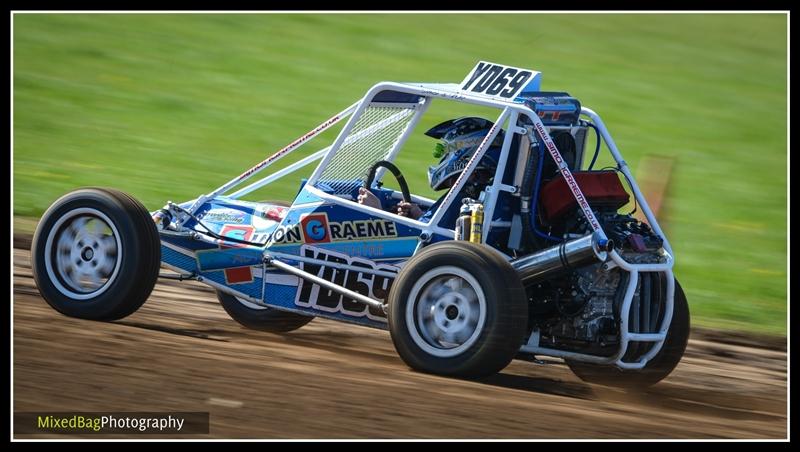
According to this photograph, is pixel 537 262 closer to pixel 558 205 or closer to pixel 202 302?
pixel 558 205

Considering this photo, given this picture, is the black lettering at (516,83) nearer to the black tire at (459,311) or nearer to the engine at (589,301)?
the engine at (589,301)

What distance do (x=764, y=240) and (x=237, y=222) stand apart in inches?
281

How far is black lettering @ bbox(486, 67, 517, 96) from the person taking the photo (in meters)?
8.06

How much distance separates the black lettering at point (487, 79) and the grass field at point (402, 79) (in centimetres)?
376

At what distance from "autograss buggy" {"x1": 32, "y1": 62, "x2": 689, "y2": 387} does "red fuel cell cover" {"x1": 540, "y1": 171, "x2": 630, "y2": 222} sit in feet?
0.04

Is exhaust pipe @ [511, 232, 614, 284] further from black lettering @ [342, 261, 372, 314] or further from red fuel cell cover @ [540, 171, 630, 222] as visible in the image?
black lettering @ [342, 261, 372, 314]

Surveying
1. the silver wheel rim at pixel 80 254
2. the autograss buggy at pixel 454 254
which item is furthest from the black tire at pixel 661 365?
the silver wheel rim at pixel 80 254

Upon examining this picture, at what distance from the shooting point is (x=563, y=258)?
24.4ft

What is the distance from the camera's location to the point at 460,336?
7.41 metres

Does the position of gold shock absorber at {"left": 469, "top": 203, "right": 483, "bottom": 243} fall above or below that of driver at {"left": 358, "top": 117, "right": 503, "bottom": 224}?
below

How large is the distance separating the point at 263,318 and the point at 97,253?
1478 millimetres

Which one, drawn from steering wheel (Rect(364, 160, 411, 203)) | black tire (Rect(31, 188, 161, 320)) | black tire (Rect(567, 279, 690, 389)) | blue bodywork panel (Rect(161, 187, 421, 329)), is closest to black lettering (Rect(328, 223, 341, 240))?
blue bodywork panel (Rect(161, 187, 421, 329))

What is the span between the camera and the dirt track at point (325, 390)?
21.5 feet

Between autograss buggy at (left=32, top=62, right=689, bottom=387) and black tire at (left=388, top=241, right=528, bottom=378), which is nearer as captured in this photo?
black tire at (left=388, top=241, right=528, bottom=378)
